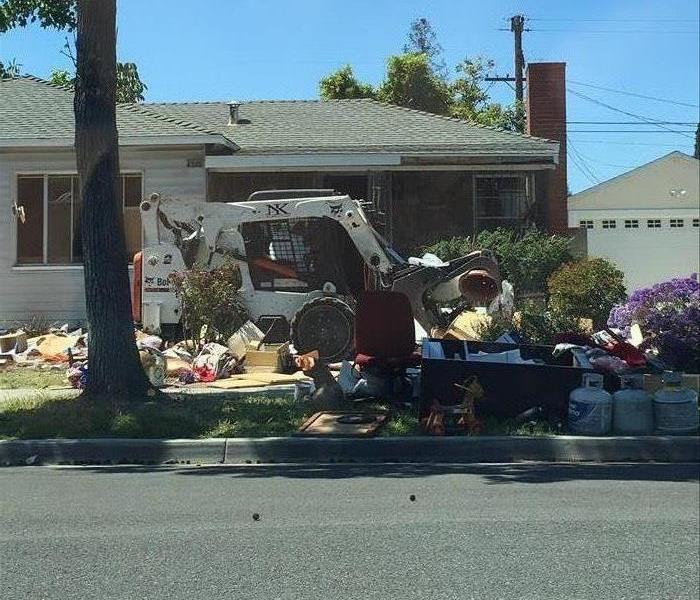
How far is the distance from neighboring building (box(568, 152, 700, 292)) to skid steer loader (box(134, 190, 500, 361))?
12823mm

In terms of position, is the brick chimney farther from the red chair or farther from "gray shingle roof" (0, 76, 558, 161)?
the red chair

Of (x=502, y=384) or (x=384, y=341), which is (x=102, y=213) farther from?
(x=502, y=384)

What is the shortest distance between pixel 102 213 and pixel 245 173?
8.02 meters

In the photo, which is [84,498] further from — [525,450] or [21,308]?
[21,308]

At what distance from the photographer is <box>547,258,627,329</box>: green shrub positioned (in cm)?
1456

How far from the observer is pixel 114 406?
908 cm

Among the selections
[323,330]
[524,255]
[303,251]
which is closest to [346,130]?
[524,255]

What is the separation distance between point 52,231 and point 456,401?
10601 mm

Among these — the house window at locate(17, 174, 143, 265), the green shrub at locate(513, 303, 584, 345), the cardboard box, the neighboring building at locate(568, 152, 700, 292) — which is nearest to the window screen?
the house window at locate(17, 174, 143, 265)

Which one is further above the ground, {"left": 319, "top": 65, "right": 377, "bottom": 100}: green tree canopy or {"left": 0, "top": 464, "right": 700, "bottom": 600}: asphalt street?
{"left": 319, "top": 65, "right": 377, "bottom": 100}: green tree canopy

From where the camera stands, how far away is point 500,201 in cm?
1855

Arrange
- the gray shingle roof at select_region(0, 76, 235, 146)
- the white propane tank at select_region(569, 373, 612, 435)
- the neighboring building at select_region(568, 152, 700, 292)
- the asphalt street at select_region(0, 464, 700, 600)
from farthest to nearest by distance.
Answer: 1. the neighboring building at select_region(568, 152, 700, 292)
2. the gray shingle roof at select_region(0, 76, 235, 146)
3. the white propane tank at select_region(569, 373, 612, 435)
4. the asphalt street at select_region(0, 464, 700, 600)

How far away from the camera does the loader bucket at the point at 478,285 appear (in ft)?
41.9

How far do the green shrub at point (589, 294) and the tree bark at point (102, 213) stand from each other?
301 inches
